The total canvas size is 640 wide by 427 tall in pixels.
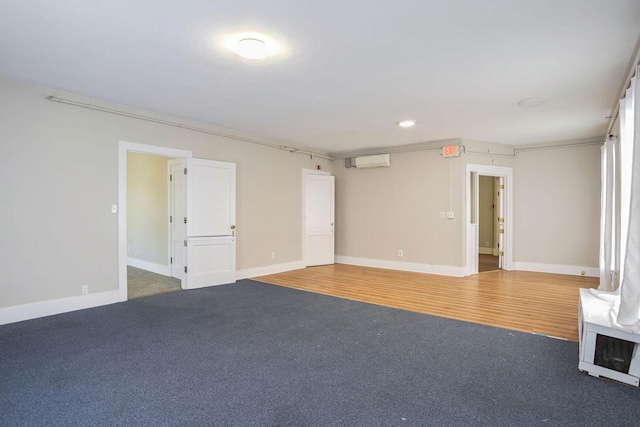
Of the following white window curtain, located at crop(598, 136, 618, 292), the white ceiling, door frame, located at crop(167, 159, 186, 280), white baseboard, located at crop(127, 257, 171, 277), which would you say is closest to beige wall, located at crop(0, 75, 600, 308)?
the white ceiling

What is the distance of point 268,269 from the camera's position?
6633 millimetres

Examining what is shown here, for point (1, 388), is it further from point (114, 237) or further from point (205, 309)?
point (114, 237)

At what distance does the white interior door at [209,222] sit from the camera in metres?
5.35

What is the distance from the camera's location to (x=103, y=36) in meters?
2.77

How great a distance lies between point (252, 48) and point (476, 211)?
5490 millimetres

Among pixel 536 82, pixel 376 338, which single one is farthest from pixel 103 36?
pixel 536 82

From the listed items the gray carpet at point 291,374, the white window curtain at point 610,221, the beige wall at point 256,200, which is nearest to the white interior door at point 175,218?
the beige wall at point 256,200

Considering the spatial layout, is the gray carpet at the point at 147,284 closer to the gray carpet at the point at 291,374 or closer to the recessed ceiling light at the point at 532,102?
the gray carpet at the point at 291,374

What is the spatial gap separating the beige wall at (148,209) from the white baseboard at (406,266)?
13.0ft

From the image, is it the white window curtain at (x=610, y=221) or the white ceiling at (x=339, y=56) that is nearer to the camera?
the white ceiling at (x=339, y=56)

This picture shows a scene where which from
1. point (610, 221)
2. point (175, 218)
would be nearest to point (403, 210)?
point (610, 221)

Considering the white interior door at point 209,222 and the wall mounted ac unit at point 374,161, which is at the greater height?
the wall mounted ac unit at point 374,161

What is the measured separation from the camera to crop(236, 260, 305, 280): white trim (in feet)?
20.3

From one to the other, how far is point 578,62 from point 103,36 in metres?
4.22
